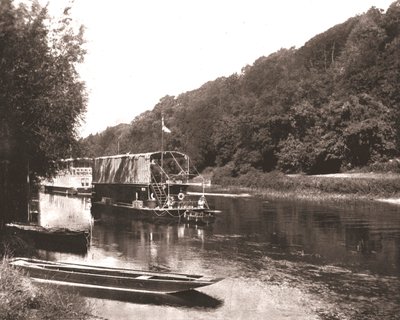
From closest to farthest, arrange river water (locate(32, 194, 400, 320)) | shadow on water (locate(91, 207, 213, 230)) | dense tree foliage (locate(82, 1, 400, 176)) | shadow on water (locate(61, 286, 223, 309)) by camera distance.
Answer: river water (locate(32, 194, 400, 320)) < shadow on water (locate(61, 286, 223, 309)) < shadow on water (locate(91, 207, 213, 230)) < dense tree foliage (locate(82, 1, 400, 176))

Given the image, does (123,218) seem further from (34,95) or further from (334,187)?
(334,187)

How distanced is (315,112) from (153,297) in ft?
240

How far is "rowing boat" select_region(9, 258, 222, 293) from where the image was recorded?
18672mm

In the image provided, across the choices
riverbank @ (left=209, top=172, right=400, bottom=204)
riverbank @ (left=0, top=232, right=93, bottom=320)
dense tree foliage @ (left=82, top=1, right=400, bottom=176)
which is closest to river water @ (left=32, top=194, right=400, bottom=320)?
riverbank @ (left=0, top=232, right=93, bottom=320)

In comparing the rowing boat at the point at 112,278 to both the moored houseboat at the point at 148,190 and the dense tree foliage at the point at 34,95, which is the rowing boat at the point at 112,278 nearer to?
the dense tree foliage at the point at 34,95

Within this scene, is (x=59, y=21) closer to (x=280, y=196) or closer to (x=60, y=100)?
(x=60, y=100)

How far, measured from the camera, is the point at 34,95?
1065 inches

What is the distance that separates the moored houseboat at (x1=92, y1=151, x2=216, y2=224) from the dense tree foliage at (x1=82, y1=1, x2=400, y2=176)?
35.3m

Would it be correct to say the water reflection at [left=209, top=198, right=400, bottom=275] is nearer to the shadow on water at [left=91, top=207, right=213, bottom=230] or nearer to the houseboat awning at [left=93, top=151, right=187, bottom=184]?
the shadow on water at [left=91, top=207, right=213, bottom=230]

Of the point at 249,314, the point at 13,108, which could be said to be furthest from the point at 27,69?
the point at 249,314

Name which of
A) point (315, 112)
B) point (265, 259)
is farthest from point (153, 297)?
point (315, 112)

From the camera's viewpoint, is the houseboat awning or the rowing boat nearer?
the rowing boat

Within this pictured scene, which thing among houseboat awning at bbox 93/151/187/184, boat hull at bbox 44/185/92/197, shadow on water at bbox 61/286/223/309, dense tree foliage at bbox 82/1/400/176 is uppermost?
dense tree foliage at bbox 82/1/400/176

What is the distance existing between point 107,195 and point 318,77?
193 feet
